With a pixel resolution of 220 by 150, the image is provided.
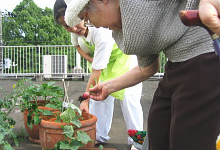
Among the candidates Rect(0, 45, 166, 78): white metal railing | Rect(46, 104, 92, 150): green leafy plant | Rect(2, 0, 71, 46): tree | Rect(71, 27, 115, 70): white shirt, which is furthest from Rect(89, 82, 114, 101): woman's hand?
Rect(2, 0, 71, 46): tree

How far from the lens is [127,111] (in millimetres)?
2678

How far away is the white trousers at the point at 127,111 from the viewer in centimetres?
267

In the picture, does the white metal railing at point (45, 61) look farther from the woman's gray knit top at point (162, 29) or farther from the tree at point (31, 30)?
the tree at point (31, 30)

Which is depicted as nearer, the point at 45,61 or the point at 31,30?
the point at 45,61

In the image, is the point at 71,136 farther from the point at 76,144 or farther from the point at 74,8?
the point at 74,8

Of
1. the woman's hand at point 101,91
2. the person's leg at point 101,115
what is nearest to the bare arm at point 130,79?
the woman's hand at point 101,91

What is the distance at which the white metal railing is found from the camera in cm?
940

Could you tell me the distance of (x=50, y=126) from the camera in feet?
6.90

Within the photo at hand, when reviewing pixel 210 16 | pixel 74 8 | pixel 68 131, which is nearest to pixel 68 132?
pixel 68 131

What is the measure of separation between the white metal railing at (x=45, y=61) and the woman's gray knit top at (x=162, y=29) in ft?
26.0

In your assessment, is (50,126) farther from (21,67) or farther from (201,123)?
(21,67)

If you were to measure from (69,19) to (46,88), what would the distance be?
1.46 meters

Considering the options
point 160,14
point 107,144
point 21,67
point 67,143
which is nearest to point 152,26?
point 160,14

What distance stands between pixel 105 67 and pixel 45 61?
7.37 meters
